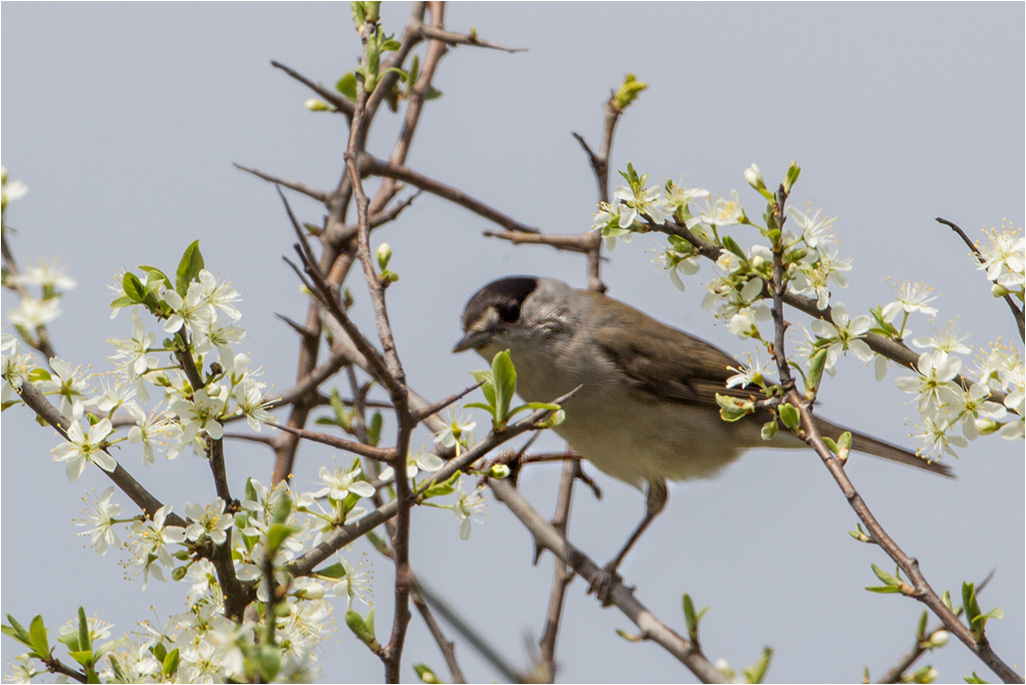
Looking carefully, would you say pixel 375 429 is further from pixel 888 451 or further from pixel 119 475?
pixel 888 451

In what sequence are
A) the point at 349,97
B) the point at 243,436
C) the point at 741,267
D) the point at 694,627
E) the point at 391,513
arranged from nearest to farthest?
the point at 391,513 → the point at 741,267 → the point at 694,627 → the point at 243,436 → the point at 349,97

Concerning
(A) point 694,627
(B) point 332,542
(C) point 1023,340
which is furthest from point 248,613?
(C) point 1023,340

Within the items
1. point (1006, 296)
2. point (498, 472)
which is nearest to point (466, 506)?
point (498, 472)

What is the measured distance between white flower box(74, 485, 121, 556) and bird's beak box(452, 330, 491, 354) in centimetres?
319

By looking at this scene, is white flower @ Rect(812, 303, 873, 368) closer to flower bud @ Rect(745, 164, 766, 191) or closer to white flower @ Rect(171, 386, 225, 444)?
flower bud @ Rect(745, 164, 766, 191)

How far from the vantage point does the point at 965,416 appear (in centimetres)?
254

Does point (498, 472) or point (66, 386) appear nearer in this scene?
point (66, 386)

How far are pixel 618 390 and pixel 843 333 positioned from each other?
2.97m

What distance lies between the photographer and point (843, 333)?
2.75 metres

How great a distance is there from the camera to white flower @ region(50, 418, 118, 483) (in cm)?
234

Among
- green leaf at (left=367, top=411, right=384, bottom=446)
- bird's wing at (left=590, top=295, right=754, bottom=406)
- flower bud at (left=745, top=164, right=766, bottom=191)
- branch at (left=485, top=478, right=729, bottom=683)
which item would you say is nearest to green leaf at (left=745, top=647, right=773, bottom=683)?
branch at (left=485, top=478, right=729, bottom=683)

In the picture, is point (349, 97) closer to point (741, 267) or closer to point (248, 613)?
point (741, 267)

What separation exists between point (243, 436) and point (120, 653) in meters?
1.66

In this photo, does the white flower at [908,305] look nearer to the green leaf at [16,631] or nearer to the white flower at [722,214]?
the white flower at [722,214]
